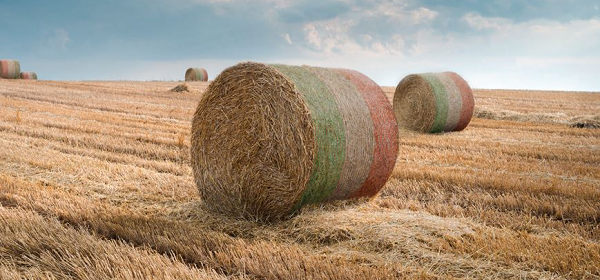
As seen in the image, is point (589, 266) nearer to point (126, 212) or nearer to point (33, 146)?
point (126, 212)

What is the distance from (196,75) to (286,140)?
32.9m

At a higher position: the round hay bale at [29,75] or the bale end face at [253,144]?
the round hay bale at [29,75]

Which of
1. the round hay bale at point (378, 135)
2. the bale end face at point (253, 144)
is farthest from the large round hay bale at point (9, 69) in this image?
the round hay bale at point (378, 135)

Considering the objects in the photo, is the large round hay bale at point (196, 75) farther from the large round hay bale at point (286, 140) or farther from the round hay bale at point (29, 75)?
the large round hay bale at point (286, 140)

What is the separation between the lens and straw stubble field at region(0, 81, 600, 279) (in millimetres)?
3936

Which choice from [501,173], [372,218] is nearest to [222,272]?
[372,218]

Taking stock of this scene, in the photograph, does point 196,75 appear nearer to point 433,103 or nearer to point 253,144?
point 433,103

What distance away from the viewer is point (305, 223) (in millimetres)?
4980

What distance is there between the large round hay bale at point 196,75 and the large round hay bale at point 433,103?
2571 centimetres

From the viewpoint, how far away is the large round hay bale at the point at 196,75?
1452 inches

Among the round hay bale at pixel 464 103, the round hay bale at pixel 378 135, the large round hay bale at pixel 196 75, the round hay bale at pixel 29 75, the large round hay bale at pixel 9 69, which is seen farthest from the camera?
the large round hay bale at pixel 196 75

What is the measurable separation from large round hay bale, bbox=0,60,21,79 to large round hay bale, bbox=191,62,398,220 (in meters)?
32.1

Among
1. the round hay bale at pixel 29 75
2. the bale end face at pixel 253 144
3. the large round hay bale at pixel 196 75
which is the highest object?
the large round hay bale at pixel 196 75

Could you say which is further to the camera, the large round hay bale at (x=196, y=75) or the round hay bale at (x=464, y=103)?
the large round hay bale at (x=196, y=75)
